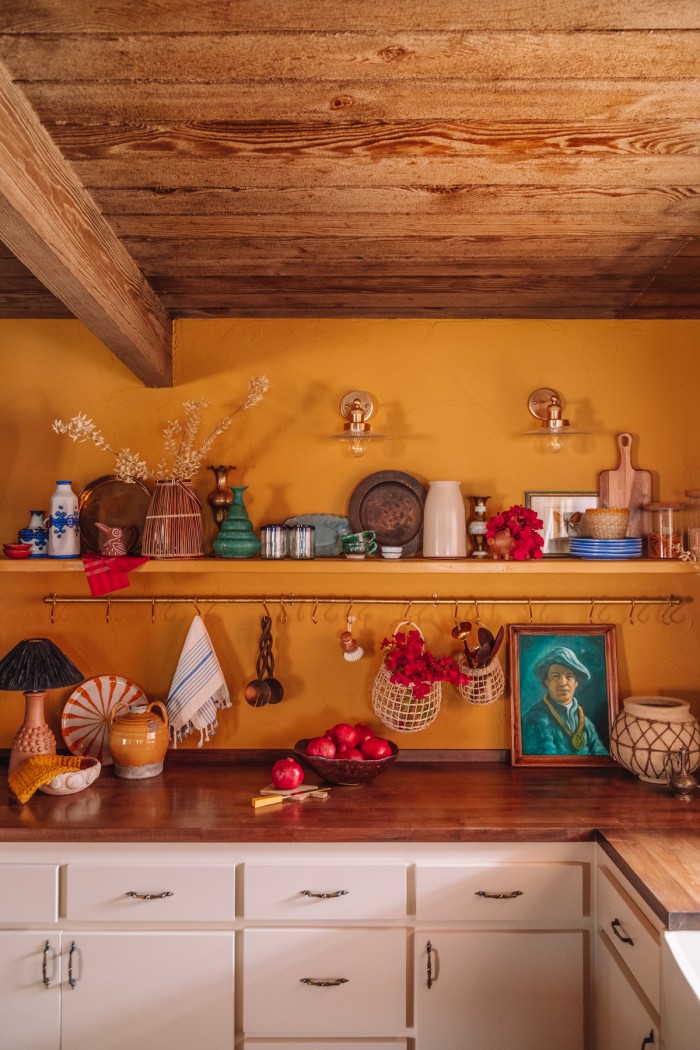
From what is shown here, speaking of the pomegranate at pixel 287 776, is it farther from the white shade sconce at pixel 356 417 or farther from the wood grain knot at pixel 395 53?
the wood grain knot at pixel 395 53

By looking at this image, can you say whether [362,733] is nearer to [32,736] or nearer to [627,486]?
[32,736]

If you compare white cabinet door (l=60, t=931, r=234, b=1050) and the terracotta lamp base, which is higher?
the terracotta lamp base

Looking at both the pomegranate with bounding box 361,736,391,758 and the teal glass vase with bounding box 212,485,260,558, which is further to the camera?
the teal glass vase with bounding box 212,485,260,558

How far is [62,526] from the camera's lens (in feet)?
8.07

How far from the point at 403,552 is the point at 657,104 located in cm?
154

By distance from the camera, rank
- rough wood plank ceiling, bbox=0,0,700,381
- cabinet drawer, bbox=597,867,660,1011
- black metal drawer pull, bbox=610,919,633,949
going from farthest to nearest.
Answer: black metal drawer pull, bbox=610,919,633,949 < cabinet drawer, bbox=597,867,660,1011 < rough wood plank ceiling, bbox=0,0,700,381

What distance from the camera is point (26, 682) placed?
2.32m

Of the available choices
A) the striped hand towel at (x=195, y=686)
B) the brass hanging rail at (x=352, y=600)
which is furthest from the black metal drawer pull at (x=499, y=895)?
the striped hand towel at (x=195, y=686)

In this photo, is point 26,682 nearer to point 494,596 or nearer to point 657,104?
point 494,596

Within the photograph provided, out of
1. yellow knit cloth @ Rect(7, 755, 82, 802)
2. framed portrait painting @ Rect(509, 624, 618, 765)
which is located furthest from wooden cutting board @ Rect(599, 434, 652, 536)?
yellow knit cloth @ Rect(7, 755, 82, 802)

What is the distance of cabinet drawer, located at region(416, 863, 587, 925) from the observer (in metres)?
2.00

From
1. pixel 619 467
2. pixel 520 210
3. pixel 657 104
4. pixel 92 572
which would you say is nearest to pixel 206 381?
pixel 92 572

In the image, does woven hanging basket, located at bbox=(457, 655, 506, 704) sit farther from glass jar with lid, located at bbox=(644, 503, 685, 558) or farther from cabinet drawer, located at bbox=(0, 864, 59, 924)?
cabinet drawer, located at bbox=(0, 864, 59, 924)

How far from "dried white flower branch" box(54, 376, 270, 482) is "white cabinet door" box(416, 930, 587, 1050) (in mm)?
Result: 1561
